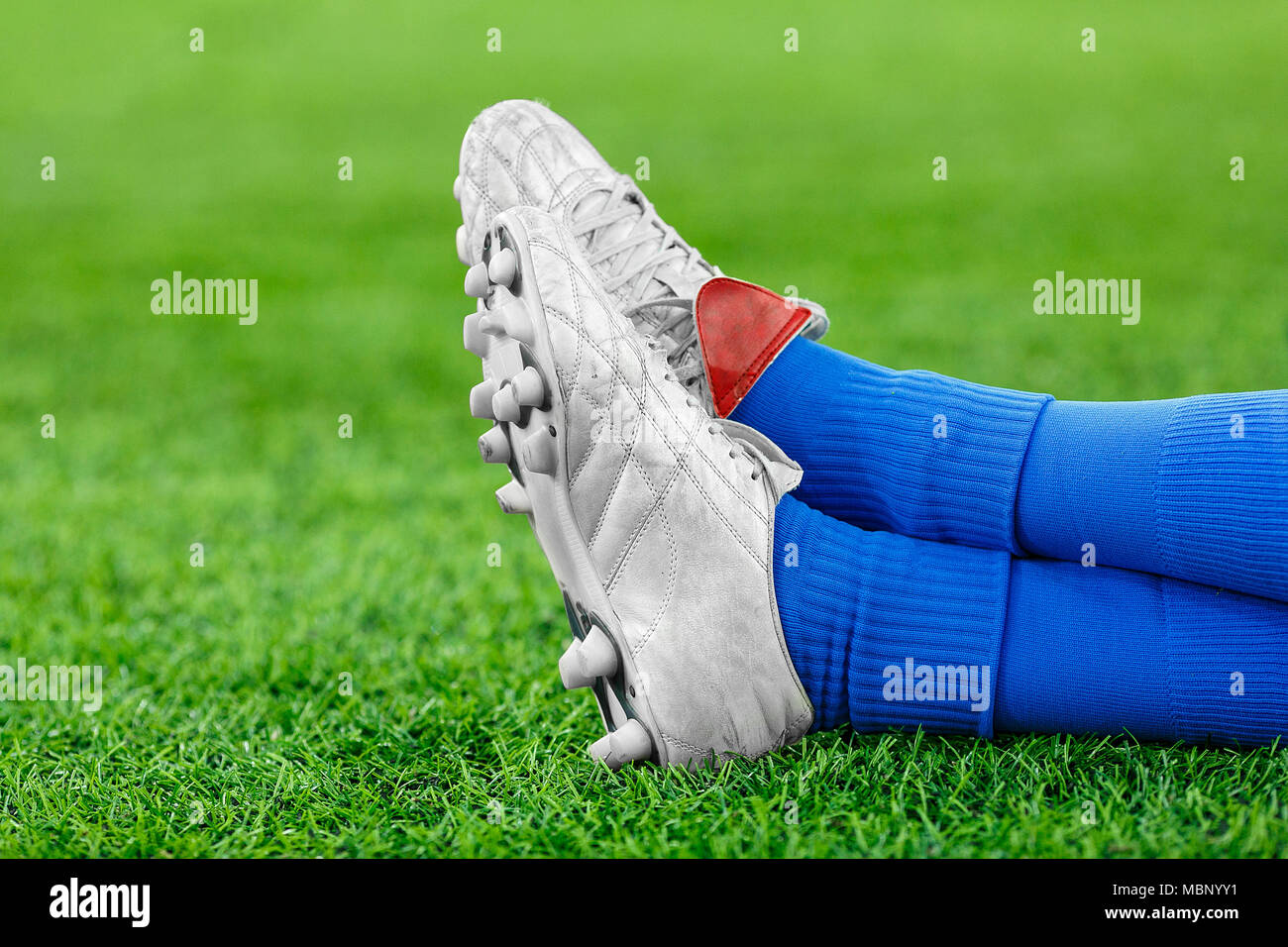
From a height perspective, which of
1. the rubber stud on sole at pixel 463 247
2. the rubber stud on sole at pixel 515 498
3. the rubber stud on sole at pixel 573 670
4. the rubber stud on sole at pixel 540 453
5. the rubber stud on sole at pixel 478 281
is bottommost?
the rubber stud on sole at pixel 573 670

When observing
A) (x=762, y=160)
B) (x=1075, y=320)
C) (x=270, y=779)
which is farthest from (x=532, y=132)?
(x=762, y=160)

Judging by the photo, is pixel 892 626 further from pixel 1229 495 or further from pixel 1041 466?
pixel 1229 495

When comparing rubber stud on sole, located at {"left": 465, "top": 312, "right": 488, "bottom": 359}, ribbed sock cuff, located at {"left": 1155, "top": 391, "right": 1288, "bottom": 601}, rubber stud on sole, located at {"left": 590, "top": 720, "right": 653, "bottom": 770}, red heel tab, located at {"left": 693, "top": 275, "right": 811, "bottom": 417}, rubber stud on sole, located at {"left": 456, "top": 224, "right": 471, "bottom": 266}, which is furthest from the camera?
rubber stud on sole, located at {"left": 456, "top": 224, "right": 471, "bottom": 266}

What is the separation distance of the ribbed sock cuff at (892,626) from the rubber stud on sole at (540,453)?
0.89 ft

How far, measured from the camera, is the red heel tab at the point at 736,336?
147 cm

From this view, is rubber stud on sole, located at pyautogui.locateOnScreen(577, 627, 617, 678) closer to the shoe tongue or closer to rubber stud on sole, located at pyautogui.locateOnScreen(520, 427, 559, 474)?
rubber stud on sole, located at pyautogui.locateOnScreen(520, 427, 559, 474)

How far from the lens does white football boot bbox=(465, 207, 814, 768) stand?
48.8 inches

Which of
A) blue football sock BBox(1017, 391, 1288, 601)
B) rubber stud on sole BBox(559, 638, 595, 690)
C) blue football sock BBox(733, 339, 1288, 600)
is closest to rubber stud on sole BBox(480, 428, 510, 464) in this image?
rubber stud on sole BBox(559, 638, 595, 690)

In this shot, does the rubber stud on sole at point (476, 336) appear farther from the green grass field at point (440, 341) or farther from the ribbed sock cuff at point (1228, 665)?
the ribbed sock cuff at point (1228, 665)

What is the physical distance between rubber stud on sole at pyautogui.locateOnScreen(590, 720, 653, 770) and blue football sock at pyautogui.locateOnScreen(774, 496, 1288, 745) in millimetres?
188

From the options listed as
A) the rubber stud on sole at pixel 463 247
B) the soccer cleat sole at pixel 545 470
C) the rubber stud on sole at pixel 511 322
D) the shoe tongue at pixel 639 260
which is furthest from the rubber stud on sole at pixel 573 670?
the rubber stud on sole at pixel 463 247

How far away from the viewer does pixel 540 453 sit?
1.26 meters

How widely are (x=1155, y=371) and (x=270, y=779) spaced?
305cm
